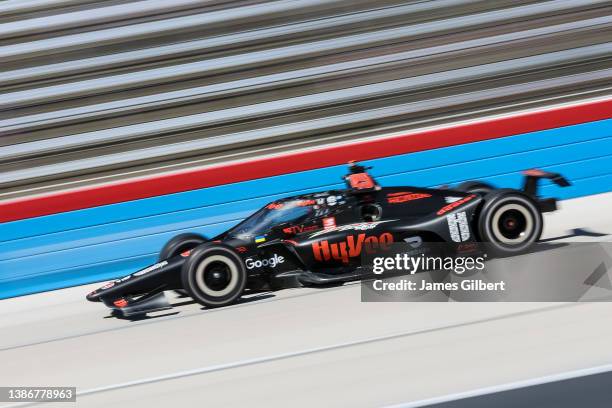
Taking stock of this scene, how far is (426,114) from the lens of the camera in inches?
426

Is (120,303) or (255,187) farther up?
(255,187)

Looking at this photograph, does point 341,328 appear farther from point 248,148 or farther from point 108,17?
point 108,17

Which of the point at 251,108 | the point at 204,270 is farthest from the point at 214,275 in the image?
the point at 251,108

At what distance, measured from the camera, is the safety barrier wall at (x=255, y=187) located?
962cm

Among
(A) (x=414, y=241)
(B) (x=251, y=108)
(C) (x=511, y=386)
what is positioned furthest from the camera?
(B) (x=251, y=108)

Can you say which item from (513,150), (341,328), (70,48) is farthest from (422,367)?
(70,48)

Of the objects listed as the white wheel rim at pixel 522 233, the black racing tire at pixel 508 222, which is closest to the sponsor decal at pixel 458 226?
the black racing tire at pixel 508 222

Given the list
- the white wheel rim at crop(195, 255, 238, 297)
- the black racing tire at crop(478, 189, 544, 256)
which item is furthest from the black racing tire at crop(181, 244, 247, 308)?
the black racing tire at crop(478, 189, 544, 256)

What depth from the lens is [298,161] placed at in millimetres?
10070

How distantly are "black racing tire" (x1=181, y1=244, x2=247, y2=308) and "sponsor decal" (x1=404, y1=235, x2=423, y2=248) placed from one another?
4.69 ft

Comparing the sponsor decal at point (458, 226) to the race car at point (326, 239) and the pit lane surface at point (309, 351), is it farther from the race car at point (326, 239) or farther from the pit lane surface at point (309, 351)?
the pit lane surface at point (309, 351)

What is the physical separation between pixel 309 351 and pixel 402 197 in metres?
2.19

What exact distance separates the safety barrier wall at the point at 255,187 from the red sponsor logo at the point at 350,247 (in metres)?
3.24

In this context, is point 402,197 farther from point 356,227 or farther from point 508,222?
point 508,222
